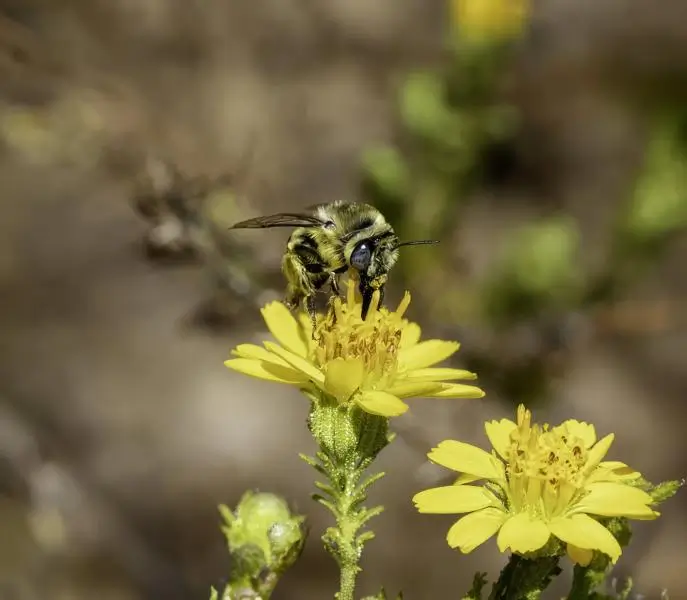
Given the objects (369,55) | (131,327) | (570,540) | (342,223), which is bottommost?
(570,540)

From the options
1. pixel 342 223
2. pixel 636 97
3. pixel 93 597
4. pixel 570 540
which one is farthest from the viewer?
pixel 636 97

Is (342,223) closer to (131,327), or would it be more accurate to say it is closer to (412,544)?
(412,544)

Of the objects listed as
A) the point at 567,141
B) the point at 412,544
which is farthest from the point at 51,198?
the point at 567,141

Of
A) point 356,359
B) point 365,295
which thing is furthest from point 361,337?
point 365,295

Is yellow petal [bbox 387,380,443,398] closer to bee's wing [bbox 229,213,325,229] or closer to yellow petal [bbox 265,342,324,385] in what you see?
yellow petal [bbox 265,342,324,385]

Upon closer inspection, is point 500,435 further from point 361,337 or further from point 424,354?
point 361,337
